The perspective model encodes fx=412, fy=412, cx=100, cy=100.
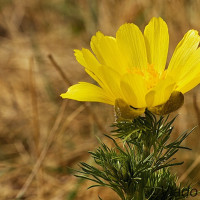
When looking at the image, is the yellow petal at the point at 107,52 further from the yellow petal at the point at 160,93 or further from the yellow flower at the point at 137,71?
the yellow petal at the point at 160,93

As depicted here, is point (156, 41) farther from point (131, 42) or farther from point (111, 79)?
point (111, 79)

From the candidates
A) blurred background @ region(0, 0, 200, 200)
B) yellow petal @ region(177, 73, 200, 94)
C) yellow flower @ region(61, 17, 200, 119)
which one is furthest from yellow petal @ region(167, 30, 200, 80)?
A: blurred background @ region(0, 0, 200, 200)

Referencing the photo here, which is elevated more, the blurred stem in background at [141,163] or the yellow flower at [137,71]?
the yellow flower at [137,71]

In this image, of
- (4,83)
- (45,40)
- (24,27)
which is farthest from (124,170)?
(24,27)

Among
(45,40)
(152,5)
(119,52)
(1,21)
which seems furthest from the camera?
(1,21)

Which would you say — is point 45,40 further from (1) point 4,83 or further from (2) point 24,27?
(1) point 4,83

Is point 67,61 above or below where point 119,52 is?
above

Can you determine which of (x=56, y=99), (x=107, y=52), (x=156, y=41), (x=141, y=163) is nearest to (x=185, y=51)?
(x=156, y=41)

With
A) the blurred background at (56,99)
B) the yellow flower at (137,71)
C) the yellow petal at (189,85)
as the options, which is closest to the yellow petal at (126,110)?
the yellow flower at (137,71)

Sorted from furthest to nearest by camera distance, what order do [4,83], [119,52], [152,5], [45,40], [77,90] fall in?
[45,40] → [4,83] → [152,5] → [119,52] → [77,90]
